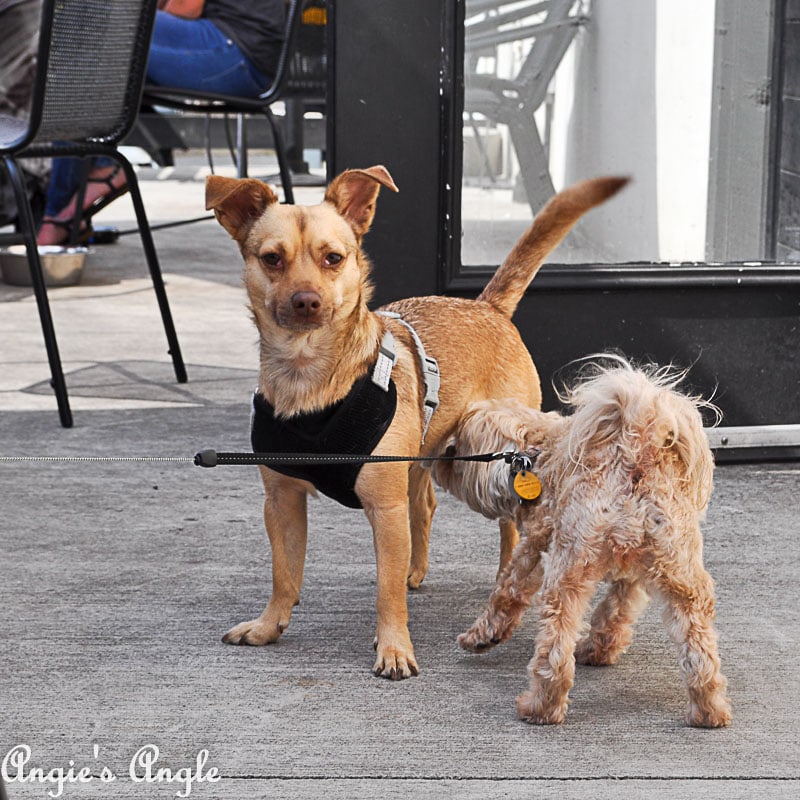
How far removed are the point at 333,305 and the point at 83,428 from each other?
6.81 ft

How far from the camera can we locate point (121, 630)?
9.22 ft

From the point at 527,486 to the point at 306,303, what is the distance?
59cm

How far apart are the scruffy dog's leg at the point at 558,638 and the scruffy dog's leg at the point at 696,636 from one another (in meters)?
0.15

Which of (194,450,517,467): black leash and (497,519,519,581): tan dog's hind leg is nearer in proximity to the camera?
(194,450,517,467): black leash

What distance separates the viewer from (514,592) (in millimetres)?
2613

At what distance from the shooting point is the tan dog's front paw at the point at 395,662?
8.51 ft

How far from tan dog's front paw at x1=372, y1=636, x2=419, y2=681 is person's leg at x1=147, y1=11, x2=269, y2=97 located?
398 cm

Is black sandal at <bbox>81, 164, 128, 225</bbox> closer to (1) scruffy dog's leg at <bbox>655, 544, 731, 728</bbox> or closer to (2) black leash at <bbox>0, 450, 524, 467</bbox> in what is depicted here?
(2) black leash at <bbox>0, 450, 524, 467</bbox>

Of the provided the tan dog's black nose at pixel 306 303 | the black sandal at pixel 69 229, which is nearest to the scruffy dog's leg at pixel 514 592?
the tan dog's black nose at pixel 306 303

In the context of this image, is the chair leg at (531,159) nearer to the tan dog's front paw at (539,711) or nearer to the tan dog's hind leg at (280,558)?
the tan dog's hind leg at (280,558)

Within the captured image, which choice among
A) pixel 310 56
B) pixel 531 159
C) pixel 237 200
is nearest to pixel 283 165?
pixel 531 159

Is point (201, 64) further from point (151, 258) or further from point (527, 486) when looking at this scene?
point (527, 486)

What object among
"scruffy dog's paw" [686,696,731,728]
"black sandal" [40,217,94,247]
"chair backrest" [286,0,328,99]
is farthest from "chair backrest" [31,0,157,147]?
"chair backrest" [286,0,328,99]

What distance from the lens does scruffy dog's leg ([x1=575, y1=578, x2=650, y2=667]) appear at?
8.64 ft
